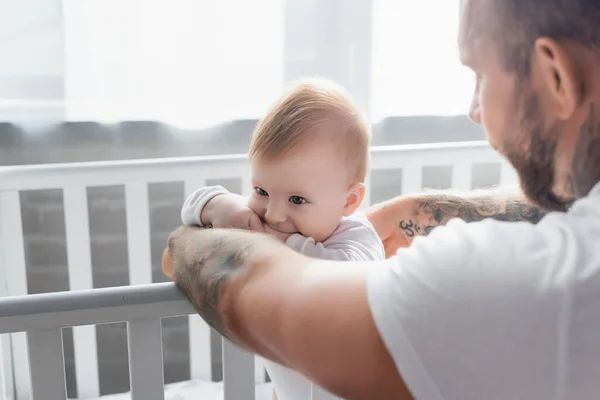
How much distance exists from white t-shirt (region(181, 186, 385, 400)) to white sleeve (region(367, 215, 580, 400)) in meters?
0.33

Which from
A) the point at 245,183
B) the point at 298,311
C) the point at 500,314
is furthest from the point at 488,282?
the point at 245,183

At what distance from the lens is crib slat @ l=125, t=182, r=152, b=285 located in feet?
5.17

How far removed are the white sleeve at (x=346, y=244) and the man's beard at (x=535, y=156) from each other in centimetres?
25

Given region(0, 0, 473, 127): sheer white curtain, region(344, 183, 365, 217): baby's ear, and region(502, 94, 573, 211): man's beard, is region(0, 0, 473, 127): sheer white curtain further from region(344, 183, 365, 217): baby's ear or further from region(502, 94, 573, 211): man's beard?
region(502, 94, 573, 211): man's beard

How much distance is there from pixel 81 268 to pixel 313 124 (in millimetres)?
908

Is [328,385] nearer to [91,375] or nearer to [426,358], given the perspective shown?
[426,358]

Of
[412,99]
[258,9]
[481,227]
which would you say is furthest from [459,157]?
[481,227]

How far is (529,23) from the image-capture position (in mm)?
633

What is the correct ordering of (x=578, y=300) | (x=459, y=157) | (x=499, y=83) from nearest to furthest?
(x=578, y=300)
(x=499, y=83)
(x=459, y=157)

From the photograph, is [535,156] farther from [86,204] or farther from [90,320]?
[86,204]

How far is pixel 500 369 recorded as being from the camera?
56 centimetres

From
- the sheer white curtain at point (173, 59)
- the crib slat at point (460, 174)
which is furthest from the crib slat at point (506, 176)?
the sheer white curtain at point (173, 59)

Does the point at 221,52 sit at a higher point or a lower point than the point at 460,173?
higher

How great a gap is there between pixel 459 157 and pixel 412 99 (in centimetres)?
21
